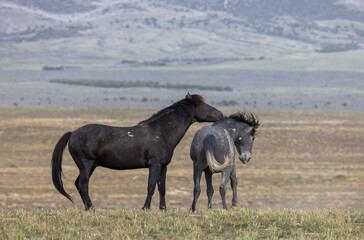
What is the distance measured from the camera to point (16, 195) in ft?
83.2

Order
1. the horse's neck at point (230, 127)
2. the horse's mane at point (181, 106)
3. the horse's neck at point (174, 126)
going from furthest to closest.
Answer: the horse's neck at point (230, 127) < the horse's mane at point (181, 106) < the horse's neck at point (174, 126)

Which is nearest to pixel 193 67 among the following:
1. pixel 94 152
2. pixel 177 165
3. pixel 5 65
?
pixel 5 65

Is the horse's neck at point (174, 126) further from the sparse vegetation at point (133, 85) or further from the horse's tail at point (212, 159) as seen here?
the sparse vegetation at point (133, 85)

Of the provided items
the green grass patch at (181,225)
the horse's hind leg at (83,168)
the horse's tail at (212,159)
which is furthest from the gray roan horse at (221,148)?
the horse's hind leg at (83,168)

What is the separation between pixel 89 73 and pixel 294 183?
129016 mm

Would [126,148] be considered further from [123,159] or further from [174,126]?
[174,126]

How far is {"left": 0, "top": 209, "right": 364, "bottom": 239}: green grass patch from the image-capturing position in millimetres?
10836

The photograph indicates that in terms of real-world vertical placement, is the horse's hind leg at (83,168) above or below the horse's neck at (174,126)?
below

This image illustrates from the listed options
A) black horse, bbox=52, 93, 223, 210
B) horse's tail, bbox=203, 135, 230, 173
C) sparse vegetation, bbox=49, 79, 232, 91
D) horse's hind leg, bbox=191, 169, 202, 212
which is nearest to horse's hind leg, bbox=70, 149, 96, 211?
black horse, bbox=52, 93, 223, 210

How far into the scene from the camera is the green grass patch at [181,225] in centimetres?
1084

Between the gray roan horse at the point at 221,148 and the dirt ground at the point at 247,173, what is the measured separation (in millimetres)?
1281

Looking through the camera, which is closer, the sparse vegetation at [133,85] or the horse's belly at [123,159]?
the horse's belly at [123,159]

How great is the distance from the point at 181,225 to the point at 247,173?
20.1 m

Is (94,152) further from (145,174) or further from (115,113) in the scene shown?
(115,113)
